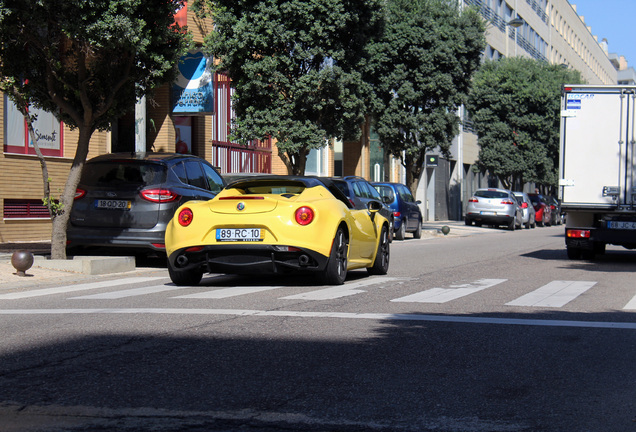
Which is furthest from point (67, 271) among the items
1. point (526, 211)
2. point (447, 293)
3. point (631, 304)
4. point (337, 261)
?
point (526, 211)

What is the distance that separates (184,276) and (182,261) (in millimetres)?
333

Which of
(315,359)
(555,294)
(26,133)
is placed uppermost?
(26,133)

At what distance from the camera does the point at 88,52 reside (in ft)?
42.2

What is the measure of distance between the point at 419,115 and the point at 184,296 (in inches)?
887

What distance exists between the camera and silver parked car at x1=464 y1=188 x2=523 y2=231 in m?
37.0

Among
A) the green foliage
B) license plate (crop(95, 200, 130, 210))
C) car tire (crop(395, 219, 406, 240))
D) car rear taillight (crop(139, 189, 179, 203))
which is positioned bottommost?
car tire (crop(395, 219, 406, 240))

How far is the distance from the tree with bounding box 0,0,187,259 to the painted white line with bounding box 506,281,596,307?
6.49 m

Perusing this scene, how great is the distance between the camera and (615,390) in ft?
16.1

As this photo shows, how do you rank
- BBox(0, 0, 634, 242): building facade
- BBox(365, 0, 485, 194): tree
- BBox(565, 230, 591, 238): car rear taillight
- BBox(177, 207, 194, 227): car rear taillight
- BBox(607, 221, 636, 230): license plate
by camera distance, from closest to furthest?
BBox(177, 207, 194, 227): car rear taillight < BBox(607, 221, 636, 230): license plate < BBox(565, 230, 591, 238): car rear taillight < BBox(0, 0, 634, 242): building facade < BBox(365, 0, 485, 194): tree

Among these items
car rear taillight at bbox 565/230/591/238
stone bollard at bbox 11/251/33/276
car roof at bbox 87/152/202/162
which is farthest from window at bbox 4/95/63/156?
car rear taillight at bbox 565/230/591/238

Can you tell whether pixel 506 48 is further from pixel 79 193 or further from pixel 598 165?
pixel 79 193

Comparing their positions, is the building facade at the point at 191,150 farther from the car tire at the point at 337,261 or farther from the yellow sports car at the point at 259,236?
the car tire at the point at 337,261

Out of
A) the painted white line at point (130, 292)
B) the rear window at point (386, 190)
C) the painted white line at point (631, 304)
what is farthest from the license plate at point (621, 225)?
the rear window at point (386, 190)

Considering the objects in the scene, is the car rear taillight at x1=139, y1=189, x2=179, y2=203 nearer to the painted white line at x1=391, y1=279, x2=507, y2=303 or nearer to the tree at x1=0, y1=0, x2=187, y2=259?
the tree at x1=0, y1=0, x2=187, y2=259
